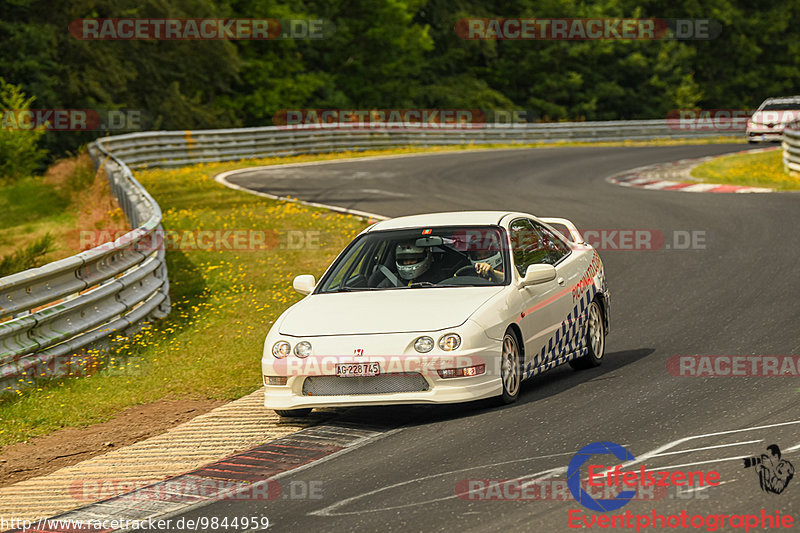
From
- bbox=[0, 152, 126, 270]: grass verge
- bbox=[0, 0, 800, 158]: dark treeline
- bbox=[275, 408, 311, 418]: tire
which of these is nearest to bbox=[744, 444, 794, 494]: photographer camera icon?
bbox=[275, 408, 311, 418]: tire

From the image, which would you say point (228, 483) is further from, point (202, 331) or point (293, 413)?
point (202, 331)

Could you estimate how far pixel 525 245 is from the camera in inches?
371

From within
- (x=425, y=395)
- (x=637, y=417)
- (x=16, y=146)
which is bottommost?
(x=637, y=417)

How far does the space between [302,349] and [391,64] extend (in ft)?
163

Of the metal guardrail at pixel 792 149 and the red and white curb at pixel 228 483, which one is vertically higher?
the metal guardrail at pixel 792 149

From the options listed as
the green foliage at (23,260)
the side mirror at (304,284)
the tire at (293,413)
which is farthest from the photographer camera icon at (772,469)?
the green foliage at (23,260)

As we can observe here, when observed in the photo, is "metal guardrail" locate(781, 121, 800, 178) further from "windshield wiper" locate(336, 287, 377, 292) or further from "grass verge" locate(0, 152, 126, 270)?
"windshield wiper" locate(336, 287, 377, 292)

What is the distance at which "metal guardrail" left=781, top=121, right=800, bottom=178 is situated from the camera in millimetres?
23766

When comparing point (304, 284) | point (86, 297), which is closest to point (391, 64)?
point (86, 297)

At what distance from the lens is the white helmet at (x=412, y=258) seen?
913 centimetres

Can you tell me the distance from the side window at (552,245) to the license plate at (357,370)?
2.40 m

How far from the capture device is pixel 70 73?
128ft

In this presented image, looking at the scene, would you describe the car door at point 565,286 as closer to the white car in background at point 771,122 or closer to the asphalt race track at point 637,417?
the asphalt race track at point 637,417

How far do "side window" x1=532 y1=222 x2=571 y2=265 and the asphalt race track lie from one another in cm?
101
